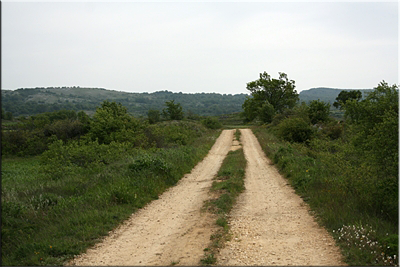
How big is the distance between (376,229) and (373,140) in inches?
91.6

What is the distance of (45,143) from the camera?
3297 centimetres

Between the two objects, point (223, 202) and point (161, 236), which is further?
point (223, 202)

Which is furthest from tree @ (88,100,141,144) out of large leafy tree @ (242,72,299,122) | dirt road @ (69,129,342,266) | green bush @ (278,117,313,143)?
large leafy tree @ (242,72,299,122)

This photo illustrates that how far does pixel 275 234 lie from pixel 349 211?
2.09 meters

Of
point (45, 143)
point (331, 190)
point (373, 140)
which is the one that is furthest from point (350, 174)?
point (45, 143)

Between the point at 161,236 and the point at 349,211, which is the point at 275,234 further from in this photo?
the point at 161,236

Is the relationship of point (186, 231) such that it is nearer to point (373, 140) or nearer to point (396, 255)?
point (396, 255)

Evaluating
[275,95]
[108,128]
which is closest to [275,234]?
[108,128]

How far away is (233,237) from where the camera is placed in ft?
23.0

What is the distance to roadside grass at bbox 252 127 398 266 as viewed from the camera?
18.4ft

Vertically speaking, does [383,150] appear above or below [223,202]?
above

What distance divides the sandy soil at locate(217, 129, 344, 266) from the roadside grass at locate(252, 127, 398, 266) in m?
0.27

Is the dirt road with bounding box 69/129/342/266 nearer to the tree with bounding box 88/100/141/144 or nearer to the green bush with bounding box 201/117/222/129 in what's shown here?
the tree with bounding box 88/100/141/144

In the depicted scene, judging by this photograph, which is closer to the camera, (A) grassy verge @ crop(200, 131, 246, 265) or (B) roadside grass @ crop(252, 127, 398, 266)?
(B) roadside grass @ crop(252, 127, 398, 266)
